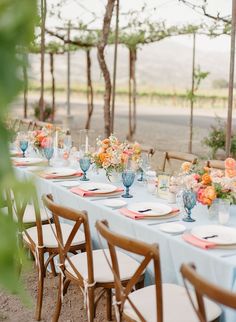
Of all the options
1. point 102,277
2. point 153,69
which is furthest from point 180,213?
point 153,69

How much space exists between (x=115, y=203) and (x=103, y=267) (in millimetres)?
411

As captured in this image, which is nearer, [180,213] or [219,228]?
[219,228]

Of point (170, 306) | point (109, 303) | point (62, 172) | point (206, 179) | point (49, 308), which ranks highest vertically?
point (206, 179)

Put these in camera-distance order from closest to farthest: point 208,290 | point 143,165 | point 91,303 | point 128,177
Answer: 1. point 208,290
2. point 91,303
3. point 128,177
4. point 143,165

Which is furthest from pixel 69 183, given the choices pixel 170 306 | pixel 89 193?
pixel 170 306

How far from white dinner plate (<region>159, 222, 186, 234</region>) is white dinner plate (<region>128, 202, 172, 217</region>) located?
0.43ft

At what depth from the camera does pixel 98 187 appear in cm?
311

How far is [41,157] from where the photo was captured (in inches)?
163

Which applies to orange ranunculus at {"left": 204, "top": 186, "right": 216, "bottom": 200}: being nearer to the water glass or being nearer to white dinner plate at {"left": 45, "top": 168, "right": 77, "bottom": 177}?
the water glass

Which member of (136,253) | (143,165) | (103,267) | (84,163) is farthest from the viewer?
(143,165)

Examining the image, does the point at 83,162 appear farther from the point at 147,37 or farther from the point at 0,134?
the point at 147,37

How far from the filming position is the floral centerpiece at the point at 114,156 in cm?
321

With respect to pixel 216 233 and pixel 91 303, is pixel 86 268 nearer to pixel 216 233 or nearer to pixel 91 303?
pixel 91 303

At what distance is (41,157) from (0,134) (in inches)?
149
